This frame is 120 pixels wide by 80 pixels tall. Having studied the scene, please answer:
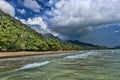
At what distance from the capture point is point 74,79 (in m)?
27.3

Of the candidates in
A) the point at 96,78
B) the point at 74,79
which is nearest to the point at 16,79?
the point at 74,79

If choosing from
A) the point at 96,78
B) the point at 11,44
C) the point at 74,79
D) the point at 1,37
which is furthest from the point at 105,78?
the point at 11,44

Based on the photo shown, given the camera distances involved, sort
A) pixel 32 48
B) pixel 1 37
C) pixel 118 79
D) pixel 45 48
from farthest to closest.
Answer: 1. pixel 45 48
2. pixel 32 48
3. pixel 1 37
4. pixel 118 79

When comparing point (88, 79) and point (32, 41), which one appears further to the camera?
point (32, 41)

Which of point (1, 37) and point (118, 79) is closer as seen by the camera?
point (118, 79)

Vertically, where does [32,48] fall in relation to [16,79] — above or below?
above

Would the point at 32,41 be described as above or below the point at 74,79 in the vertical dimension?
above

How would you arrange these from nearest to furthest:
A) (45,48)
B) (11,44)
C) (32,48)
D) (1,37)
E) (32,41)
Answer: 1. (1,37)
2. (11,44)
3. (32,48)
4. (32,41)
5. (45,48)

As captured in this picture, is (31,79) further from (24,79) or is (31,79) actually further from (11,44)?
(11,44)

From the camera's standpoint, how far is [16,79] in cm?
2822

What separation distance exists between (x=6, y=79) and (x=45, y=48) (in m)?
158

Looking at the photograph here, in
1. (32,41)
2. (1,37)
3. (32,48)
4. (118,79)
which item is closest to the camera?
(118,79)

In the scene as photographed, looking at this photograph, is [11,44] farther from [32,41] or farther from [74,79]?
[74,79]

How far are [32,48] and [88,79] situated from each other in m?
136
